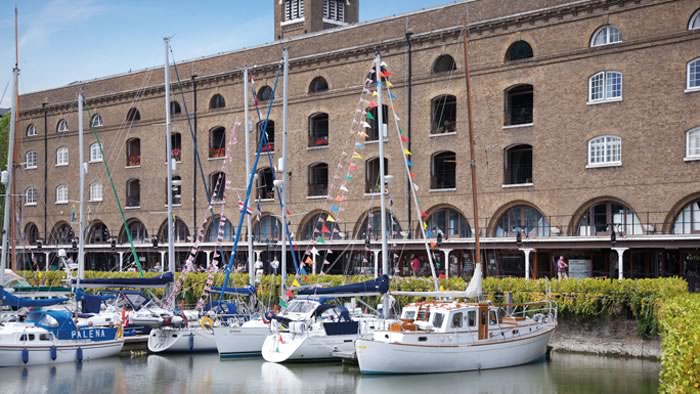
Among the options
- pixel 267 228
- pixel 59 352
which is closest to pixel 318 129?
pixel 267 228

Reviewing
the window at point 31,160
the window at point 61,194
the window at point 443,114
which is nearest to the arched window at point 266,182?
the window at point 443,114

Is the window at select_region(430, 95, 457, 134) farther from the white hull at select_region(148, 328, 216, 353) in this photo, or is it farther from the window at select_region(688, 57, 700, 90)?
the white hull at select_region(148, 328, 216, 353)

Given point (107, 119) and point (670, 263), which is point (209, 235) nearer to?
point (107, 119)

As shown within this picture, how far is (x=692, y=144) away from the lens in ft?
133

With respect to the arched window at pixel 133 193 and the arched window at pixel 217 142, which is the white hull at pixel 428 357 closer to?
the arched window at pixel 217 142

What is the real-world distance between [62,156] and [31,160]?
3.69 m

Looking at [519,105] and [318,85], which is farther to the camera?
[318,85]

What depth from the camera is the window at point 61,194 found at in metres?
67.6

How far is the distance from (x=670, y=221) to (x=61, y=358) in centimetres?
2438

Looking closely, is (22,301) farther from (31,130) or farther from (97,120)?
(31,130)

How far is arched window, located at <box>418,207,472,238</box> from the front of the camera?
157 ft

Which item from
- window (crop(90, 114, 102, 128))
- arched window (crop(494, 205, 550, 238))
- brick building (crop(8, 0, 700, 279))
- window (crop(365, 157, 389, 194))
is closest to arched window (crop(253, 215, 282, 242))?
brick building (crop(8, 0, 700, 279))

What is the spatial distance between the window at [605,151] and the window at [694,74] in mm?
3749

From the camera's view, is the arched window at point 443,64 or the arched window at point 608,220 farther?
the arched window at point 443,64
